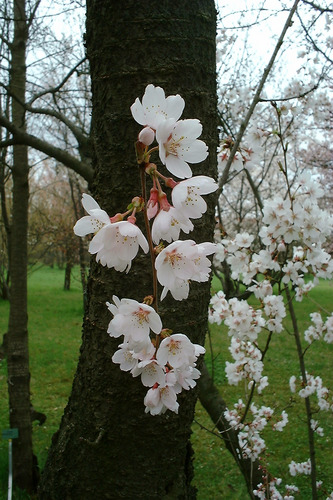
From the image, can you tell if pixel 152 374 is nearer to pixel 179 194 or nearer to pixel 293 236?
pixel 179 194

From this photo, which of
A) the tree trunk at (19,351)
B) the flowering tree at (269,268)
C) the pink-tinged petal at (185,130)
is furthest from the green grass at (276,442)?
the pink-tinged petal at (185,130)

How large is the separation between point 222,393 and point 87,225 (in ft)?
19.2

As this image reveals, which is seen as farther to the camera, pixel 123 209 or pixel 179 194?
pixel 123 209

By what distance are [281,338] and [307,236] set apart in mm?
7957

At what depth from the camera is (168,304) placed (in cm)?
123

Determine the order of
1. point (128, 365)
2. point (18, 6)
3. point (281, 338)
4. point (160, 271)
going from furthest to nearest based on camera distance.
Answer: point (281, 338) → point (18, 6) → point (128, 365) → point (160, 271)

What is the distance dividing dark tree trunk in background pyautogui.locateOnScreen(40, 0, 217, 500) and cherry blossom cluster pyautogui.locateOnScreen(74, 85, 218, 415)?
0.45 meters

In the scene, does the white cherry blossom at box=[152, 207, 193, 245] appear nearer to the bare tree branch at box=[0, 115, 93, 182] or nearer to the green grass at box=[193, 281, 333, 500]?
the bare tree branch at box=[0, 115, 93, 182]

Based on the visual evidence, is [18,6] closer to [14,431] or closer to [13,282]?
[13,282]

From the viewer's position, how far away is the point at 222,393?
20.2 feet

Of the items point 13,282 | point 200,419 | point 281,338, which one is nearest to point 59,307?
point 281,338

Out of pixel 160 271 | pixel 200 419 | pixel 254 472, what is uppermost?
pixel 160 271

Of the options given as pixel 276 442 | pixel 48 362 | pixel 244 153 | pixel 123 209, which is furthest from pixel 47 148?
pixel 48 362

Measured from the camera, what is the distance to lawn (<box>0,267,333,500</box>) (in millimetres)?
3963
